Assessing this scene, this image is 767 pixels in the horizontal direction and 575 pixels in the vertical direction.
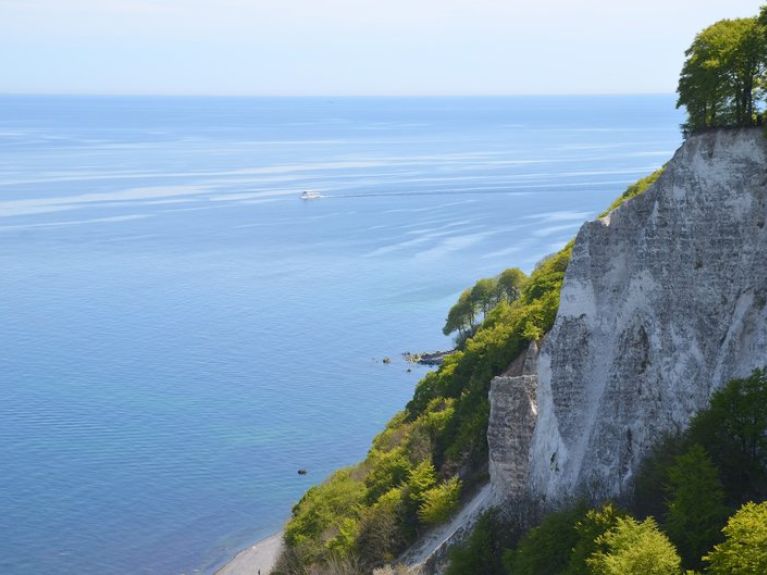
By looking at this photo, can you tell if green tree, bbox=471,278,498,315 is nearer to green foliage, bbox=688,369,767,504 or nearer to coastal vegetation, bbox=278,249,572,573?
coastal vegetation, bbox=278,249,572,573

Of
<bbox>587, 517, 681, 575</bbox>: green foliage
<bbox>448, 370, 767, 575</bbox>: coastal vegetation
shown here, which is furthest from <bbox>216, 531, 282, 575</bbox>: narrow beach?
<bbox>587, 517, 681, 575</bbox>: green foliage

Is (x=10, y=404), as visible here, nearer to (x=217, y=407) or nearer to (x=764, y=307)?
(x=217, y=407)

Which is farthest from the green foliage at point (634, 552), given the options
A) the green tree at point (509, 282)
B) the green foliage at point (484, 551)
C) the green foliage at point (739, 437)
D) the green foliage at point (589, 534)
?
the green tree at point (509, 282)

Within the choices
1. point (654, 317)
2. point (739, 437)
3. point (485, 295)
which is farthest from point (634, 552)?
point (485, 295)

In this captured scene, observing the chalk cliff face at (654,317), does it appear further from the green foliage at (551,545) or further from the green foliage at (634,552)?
the green foliage at (634,552)

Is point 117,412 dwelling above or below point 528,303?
below

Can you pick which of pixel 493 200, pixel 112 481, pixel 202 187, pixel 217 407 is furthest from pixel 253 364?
pixel 202 187
